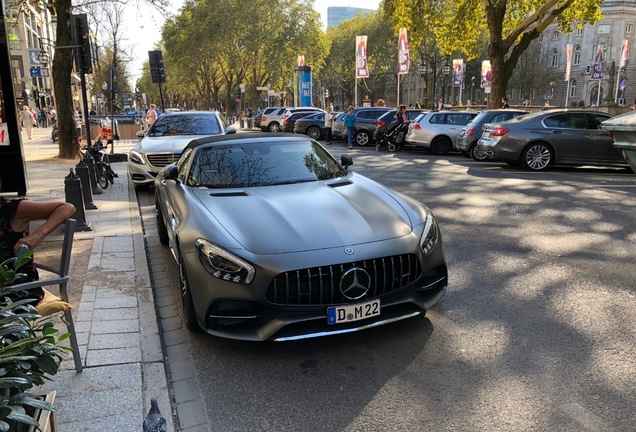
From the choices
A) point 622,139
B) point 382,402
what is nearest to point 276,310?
point 382,402

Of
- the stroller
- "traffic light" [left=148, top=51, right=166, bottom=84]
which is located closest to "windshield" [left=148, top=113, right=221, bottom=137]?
"traffic light" [left=148, top=51, right=166, bottom=84]

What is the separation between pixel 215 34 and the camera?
47.9 meters

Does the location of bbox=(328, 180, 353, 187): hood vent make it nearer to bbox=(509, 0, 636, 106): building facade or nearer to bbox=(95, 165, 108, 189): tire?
bbox=(95, 165, 108, 189): tire

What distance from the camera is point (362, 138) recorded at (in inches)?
884

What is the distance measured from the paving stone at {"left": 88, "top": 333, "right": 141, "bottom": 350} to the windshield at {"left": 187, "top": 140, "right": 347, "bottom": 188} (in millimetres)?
1569

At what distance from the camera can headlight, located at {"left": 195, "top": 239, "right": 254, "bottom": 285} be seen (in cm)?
349

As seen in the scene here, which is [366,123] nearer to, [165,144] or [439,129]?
[439,129]

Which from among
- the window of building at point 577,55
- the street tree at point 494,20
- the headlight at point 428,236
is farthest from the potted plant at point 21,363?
the window of building at point 577,55

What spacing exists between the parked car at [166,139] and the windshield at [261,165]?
5268mm

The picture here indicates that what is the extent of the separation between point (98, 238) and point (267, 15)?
45.3m

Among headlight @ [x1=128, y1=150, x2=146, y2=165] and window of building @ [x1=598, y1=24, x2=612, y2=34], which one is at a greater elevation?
window of building @ [x1=598, y1=24, x2=612, y2=34]

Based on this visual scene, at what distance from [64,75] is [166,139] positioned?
19.9ft

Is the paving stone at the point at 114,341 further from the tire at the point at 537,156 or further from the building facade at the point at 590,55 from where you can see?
the building facade at the point at 590,55

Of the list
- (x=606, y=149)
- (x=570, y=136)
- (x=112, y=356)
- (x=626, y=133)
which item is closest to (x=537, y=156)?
(x=570, y=136)
